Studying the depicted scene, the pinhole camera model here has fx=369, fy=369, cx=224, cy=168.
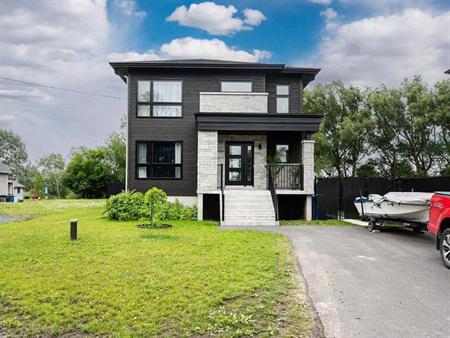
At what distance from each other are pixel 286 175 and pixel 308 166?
3.84ft

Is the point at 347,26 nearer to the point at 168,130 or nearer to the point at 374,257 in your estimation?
the point at 168,130

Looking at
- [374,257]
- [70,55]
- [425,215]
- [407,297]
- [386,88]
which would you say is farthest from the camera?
[386,88]

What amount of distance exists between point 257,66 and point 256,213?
656cm

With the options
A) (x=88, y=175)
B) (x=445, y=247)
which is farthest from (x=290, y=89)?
(x=88, y=175)

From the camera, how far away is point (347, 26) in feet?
64.6

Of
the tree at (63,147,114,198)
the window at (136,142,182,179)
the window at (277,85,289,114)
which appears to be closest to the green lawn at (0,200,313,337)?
the window at (136,142,182,179)

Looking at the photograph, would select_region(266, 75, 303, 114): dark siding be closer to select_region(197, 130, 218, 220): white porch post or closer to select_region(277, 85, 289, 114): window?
select_region(277, 85, 289, 114): window

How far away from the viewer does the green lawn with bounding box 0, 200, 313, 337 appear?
4043mm

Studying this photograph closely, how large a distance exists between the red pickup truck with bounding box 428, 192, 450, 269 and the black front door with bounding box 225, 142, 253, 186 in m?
9.57

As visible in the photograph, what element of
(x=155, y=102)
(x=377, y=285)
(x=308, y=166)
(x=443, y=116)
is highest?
(x=443, y=116)

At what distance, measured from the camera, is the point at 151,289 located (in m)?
5.15

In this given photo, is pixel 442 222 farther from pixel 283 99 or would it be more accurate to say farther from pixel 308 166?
pixel 283 99

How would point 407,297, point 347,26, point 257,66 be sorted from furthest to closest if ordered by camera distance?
1. point 347,26
2. point 257,66
3. point 407,297

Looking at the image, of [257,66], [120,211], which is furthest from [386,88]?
[120,211]
